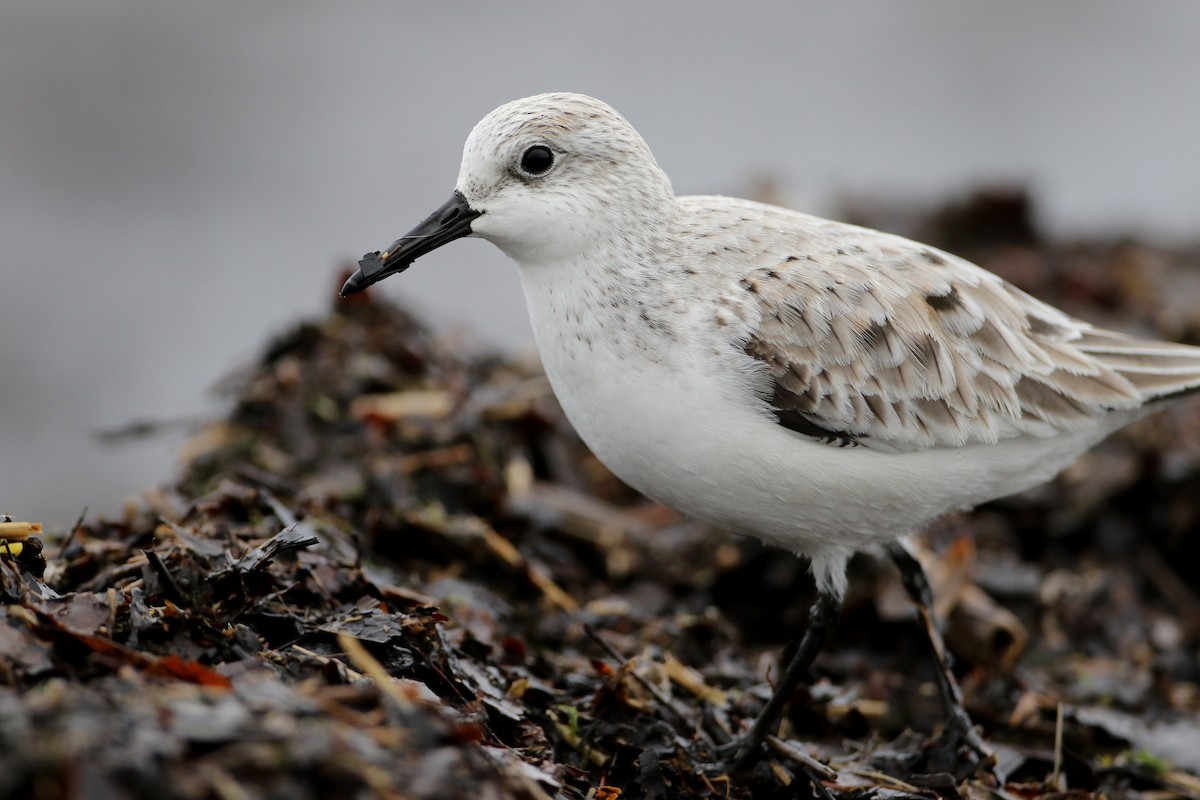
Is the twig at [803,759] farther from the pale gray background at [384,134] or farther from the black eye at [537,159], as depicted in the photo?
the pale gray background at [384,134]

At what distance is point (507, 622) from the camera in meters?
5.75

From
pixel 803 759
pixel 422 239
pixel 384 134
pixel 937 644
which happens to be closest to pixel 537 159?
pixel 422 239

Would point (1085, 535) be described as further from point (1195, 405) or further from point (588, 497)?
point (588, 497)

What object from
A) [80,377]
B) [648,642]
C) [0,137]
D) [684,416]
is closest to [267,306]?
[80,377]

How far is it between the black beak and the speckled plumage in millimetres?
77

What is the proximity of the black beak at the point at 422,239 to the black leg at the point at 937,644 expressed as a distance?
8.39ft

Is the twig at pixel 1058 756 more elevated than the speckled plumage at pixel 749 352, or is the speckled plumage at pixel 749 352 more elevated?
the speckled plumage at pixel 749 352

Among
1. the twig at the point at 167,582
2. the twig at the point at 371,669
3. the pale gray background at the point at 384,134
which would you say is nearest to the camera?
the twig at the point at 371,669

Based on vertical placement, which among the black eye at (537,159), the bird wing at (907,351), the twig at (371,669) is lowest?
the twig at (371,669)

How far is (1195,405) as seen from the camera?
8.06 m

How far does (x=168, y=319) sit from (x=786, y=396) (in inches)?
429

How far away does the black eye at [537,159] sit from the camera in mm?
4887

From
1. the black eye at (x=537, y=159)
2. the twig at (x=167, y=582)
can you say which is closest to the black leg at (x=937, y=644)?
the black eye at (x=537, y=159)

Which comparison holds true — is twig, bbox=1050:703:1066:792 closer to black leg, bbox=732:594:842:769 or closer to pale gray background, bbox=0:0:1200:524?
black leg, bbox=732:594:842:769
